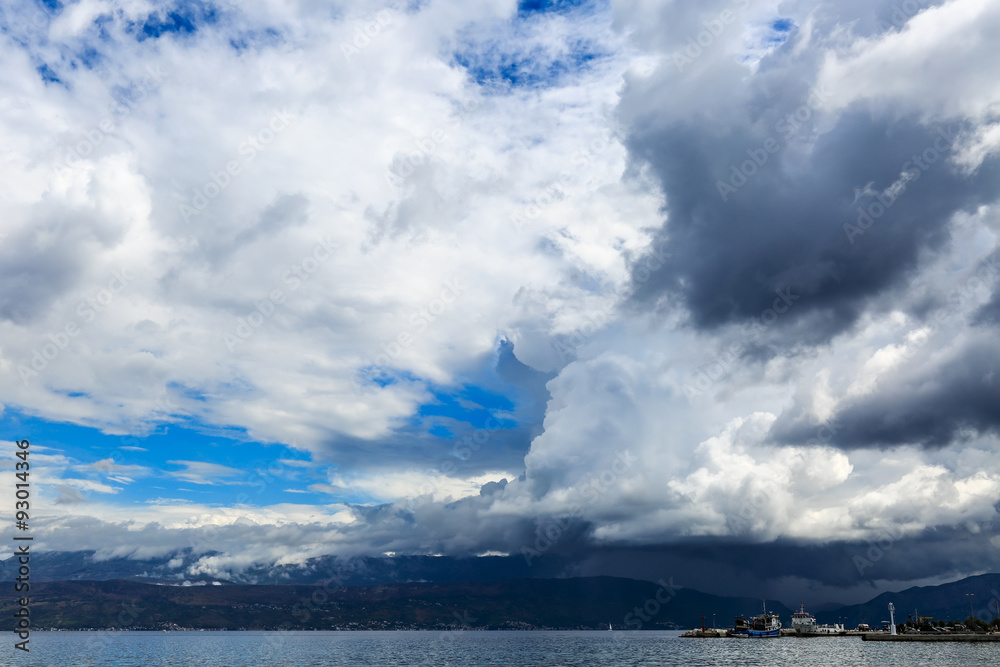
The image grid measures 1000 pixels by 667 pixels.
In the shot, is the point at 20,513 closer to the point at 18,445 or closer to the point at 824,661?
the point at 18,445

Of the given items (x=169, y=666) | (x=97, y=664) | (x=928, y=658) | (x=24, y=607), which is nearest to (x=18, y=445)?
(x=24, y=607)

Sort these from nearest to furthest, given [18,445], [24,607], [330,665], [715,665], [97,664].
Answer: [18,445] < [24,607] < [715,665] < [330,665] < [97,664]

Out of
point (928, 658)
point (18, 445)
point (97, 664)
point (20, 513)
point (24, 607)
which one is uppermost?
point (18, 445)

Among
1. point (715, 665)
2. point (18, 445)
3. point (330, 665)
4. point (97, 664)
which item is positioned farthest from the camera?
point (97, 664)

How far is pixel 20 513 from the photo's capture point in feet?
187

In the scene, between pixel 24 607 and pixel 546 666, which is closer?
pixel 24 607

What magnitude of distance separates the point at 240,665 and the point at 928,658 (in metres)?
189

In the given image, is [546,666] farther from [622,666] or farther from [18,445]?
[18,445]

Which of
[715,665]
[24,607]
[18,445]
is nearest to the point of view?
[18,445]

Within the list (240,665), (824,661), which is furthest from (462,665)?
(824,661)

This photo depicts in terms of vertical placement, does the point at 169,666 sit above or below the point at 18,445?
below

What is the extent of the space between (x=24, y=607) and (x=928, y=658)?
8176 inches

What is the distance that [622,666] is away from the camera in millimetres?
172875

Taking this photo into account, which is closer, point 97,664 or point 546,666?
point 546,666
